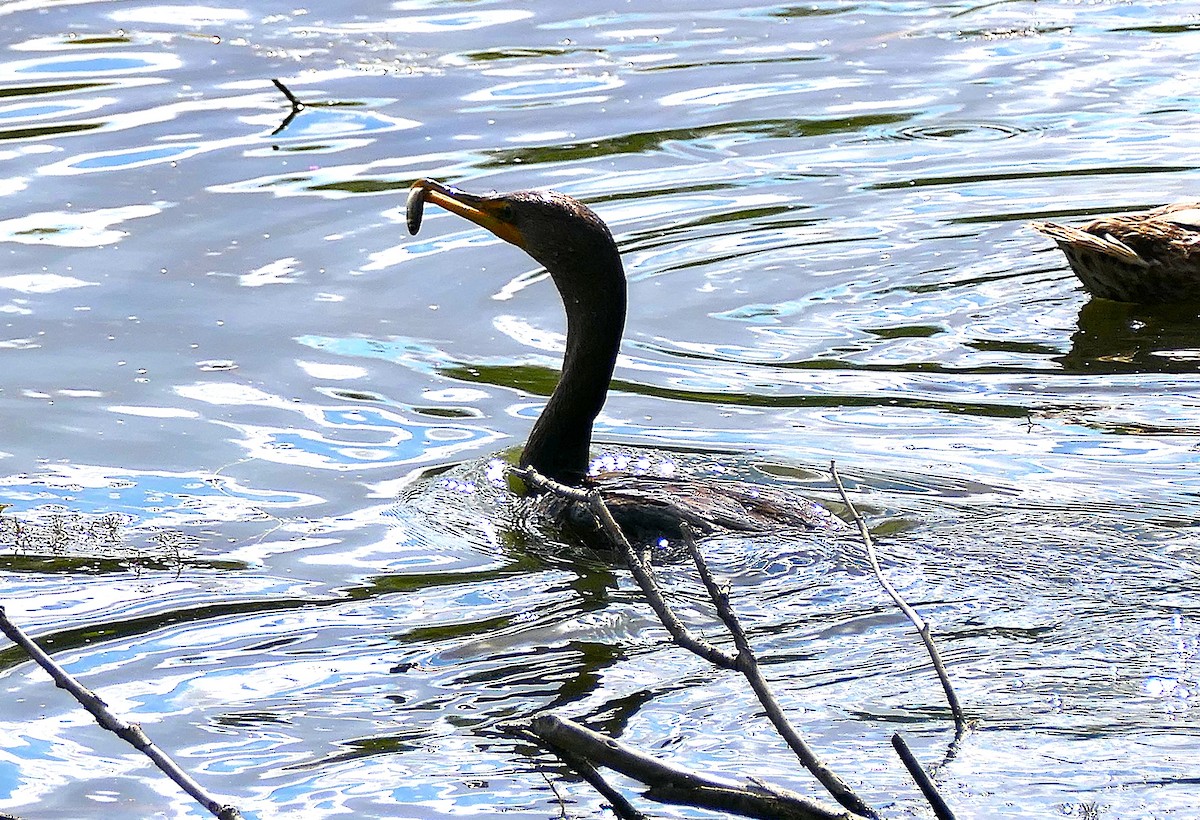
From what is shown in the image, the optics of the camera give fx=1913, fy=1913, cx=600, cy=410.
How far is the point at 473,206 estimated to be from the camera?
6684 mm

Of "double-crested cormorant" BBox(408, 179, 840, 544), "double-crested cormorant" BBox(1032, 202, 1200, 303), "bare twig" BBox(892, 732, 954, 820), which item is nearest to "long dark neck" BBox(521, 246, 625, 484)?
"double-crested cormorant" BBox(408, 179, 840, 544)

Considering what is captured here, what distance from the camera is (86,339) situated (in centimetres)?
820

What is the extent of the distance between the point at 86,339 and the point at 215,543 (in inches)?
91.2

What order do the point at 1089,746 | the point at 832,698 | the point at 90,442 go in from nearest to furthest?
the point at 1089,746 < the point at 832,698 < the point at 90,442

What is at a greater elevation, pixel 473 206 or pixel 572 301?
pixel 473 206

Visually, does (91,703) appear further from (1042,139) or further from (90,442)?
(1042,139)

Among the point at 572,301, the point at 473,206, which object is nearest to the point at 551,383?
the point at 572,301

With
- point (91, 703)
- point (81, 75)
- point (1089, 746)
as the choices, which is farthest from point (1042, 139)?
point (91, 703)

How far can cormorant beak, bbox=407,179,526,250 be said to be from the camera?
6625 millimetres

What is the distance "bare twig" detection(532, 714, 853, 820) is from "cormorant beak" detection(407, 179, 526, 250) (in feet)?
11.3

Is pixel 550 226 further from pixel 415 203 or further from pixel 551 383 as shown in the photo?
pixel 551 383

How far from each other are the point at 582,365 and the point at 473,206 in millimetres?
674

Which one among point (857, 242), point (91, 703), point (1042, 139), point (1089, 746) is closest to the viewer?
point (91, 703)

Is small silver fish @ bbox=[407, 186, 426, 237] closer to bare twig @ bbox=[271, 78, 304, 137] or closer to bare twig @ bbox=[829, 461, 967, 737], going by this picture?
bare twig @ bbox=[829, 461, 967, 737]
